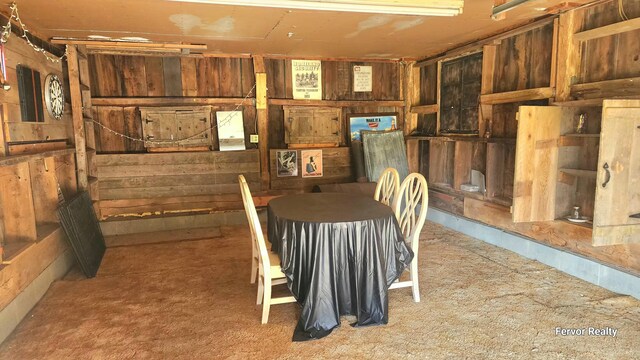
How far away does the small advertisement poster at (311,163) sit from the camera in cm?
556

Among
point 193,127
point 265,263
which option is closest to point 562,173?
point 265,263

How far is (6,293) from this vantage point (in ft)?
8.57

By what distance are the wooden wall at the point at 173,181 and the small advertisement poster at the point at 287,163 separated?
0.97 ft

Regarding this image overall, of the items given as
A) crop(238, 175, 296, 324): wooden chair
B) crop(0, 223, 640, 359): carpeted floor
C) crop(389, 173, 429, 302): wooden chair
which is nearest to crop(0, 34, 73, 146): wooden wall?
crop(0, 223, 640, 359): carpeted floor

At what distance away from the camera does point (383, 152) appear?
220 inches

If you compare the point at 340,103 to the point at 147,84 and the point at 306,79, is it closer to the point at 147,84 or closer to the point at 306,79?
the point at 306,79

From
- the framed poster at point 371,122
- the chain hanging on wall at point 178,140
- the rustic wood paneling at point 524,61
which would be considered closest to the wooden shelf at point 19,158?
the chain hanging on wall at point 178,140

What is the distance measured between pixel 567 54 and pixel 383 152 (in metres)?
2.63

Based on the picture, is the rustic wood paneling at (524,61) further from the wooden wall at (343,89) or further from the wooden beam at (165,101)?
the wooden beam at (165,101)

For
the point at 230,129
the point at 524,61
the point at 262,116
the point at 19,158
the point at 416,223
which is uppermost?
the point at 524,61

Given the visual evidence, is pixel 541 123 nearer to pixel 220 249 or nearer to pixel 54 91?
pixel 220 249

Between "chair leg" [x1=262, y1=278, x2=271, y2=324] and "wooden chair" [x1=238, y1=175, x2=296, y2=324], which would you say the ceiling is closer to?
"wooden chair" [x1=238, y1=175, x2=296, y2=324]

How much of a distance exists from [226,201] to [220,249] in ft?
3.98

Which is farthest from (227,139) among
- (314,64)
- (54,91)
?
(54,91)
